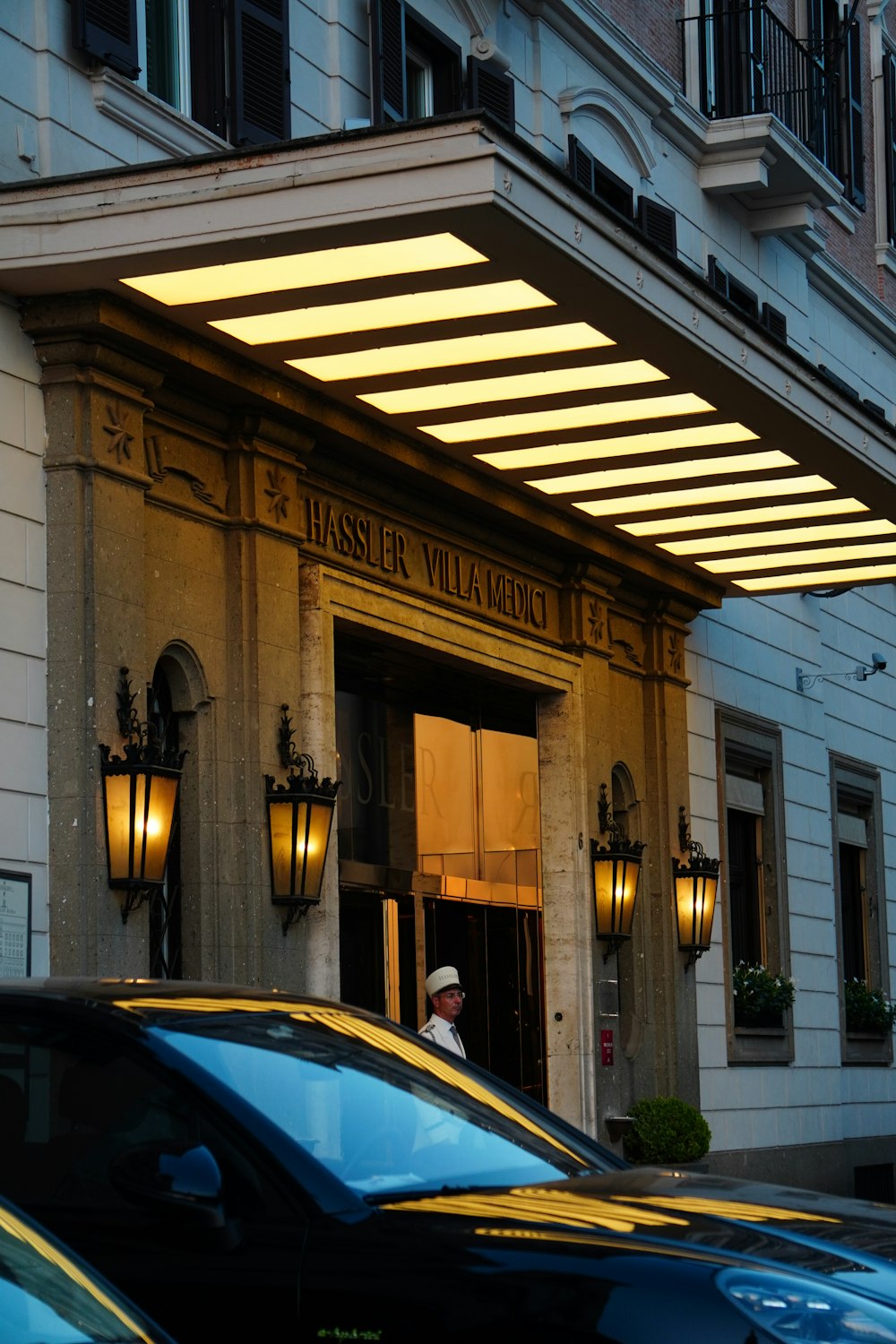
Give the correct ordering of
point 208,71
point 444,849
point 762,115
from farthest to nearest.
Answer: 1. point 762,115
2. point 444,849
3. point 208,71

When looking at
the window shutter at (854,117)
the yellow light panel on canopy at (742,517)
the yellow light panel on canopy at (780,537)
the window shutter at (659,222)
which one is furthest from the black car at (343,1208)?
the window shutter at (854,117)

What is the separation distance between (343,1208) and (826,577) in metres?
13.8

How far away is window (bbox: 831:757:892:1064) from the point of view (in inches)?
927

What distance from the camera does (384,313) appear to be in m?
11.4

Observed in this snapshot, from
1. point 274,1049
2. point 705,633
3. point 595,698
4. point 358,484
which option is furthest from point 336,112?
point 274,1049

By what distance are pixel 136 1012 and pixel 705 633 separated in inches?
574

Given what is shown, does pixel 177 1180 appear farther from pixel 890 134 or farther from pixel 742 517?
pixel 890 134

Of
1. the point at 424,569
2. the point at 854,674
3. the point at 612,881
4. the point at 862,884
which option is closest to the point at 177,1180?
the point at 424,569

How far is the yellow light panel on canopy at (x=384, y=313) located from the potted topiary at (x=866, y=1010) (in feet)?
43.6

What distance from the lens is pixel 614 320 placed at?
1159cm

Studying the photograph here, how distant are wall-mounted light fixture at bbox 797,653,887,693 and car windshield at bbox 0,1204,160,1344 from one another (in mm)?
18820

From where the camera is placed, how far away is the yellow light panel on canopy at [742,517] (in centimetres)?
1566

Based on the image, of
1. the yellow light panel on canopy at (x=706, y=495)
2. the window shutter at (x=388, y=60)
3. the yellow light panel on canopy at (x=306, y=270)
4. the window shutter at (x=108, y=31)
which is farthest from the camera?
the yellow light panel on canopy at (x=706, y=495)

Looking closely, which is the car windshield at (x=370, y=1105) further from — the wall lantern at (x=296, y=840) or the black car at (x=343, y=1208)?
the wall lantern at (x=296, y=840)
